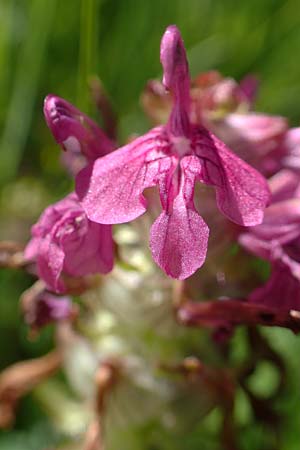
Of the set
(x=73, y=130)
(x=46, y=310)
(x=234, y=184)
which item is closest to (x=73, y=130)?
(x=73, y=130)

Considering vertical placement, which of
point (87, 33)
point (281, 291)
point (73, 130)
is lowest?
point (281, 291)

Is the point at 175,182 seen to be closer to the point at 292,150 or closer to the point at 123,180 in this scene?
the point at 123,180

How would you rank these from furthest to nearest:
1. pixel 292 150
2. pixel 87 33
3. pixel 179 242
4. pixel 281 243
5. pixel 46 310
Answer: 1. pixel 87 33
2. pixel 46 310
3. pixel 292 150
4. pixel 281 243
5. pixel 179 242

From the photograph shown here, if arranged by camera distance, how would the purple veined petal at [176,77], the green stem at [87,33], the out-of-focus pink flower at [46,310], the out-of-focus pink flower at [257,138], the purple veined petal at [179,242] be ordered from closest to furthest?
the purple veined petal at [179,242]
the purple veined petal at [176,77]
the out-of-focus pink flower at [257,138]
the out-of-focus pink flower at [46,310]
the green stem at [87,33]

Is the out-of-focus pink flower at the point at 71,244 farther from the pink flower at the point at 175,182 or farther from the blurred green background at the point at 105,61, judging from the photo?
the blurred green background at the point at 105,61

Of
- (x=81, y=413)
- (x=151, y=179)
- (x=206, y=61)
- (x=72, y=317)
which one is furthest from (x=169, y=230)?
(x=206, y=61)

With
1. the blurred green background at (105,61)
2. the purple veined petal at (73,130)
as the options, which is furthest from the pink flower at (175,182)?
the blurred green background at (105,61)

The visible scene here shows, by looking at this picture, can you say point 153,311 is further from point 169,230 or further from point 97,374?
point 169,230

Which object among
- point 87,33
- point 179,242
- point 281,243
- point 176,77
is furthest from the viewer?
point 87,33
